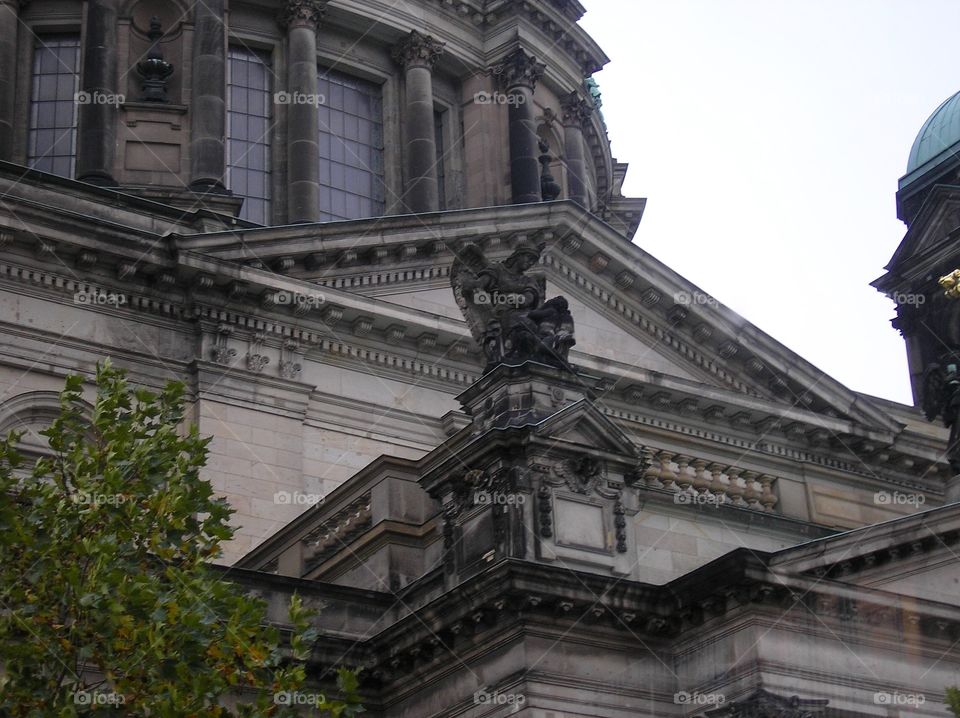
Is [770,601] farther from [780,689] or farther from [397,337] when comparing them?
[397,337]

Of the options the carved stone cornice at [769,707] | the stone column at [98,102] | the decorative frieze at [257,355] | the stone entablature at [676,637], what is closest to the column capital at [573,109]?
the stone column at [98,102]

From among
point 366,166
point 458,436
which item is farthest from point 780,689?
point 366,166

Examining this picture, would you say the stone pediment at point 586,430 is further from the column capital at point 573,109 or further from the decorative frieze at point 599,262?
the column capital at point 573,109

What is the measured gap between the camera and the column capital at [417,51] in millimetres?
42188

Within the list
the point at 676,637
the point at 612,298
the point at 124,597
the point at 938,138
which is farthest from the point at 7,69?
the point at 124,597

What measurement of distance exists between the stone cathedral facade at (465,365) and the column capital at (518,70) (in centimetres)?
7

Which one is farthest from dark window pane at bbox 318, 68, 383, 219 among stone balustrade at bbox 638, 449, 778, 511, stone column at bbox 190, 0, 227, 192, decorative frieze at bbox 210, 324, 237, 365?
stone balustrade at bbox 638, 449, 778, 511

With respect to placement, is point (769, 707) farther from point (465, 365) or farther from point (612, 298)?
point (612, 298)

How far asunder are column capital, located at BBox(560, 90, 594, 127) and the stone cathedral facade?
101 millimetres

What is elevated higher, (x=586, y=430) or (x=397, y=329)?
(x=397, y=329)

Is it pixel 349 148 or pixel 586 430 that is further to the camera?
pixel 349 148

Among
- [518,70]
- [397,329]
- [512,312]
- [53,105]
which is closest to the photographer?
[512,312]

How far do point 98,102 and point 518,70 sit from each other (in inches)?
437

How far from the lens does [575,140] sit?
4572cm
